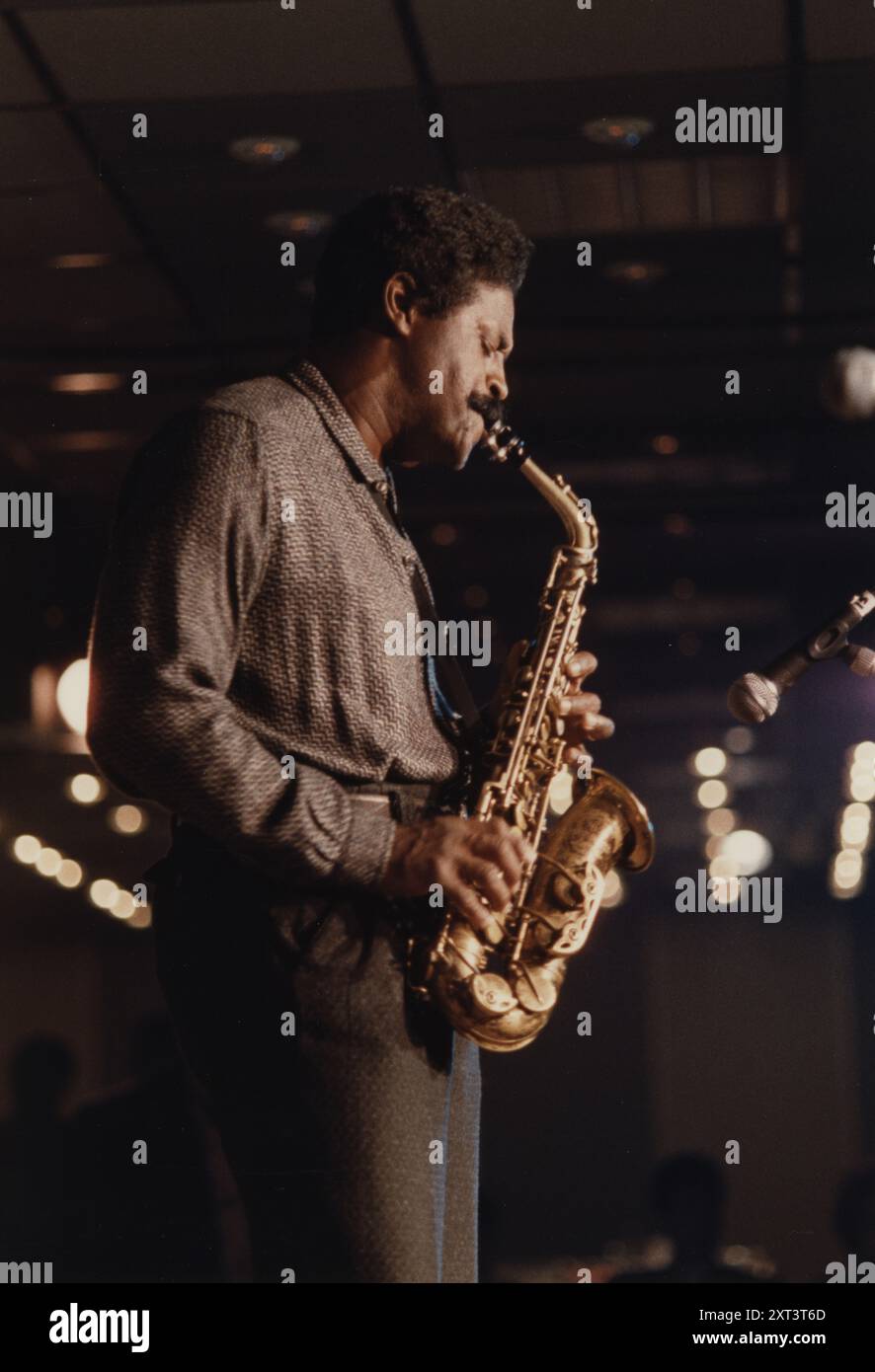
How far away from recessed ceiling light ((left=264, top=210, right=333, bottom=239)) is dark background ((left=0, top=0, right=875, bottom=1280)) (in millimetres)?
18

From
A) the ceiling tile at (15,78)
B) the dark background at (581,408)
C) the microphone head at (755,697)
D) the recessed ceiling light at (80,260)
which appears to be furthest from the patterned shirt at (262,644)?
the recessed ceiling light at (80,260)

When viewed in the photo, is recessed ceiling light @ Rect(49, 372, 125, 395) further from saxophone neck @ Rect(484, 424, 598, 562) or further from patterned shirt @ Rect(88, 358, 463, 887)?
patterned shirt @ Rect(88, 358, 463, 887)

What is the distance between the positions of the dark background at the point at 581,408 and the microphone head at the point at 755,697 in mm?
1916

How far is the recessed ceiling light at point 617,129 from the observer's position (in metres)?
4.37

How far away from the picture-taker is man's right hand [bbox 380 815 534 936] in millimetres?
2232

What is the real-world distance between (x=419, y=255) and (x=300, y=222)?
8.44 feet

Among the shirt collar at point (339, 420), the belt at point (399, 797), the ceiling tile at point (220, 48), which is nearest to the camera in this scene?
the belt at point (399, 797)

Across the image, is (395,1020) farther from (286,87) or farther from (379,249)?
(286,87)

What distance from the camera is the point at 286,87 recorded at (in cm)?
418

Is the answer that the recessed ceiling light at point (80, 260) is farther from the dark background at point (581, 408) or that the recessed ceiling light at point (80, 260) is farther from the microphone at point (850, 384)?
the microphone at point (850, 384)

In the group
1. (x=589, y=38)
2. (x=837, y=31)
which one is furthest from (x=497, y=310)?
(x=837, y=31)

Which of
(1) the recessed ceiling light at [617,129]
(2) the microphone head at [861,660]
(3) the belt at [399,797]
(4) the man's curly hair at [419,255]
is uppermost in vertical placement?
(1) the recessed ceiling light at [617,129]

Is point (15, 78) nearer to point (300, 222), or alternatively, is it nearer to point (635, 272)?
point (300, 222)
